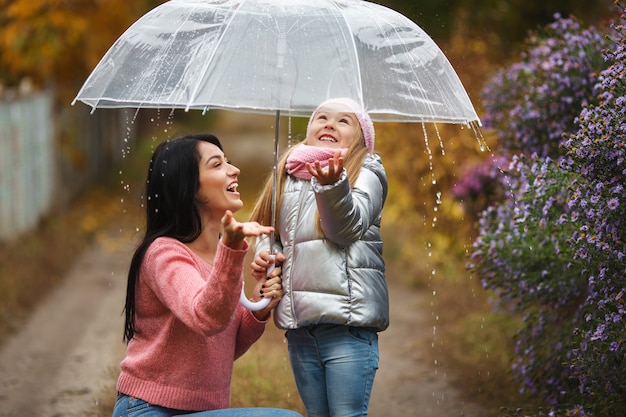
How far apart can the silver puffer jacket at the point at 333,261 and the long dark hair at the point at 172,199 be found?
1.37ft

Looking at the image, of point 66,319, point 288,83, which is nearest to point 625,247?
point 288,83

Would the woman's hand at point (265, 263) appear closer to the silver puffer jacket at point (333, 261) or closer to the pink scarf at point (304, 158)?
the silver puffer jacket at point (333, 261)

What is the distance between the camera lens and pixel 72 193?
1456 cm

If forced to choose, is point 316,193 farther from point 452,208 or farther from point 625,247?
point 452,208

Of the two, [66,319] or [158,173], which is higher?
[158,173]


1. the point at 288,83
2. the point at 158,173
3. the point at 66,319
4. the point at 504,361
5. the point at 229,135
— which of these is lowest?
the point at 229,135

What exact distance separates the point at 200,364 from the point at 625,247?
1.82 meters

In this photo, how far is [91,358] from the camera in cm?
712

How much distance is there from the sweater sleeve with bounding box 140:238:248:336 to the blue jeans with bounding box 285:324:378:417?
0.57 m

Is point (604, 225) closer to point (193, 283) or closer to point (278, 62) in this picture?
point (278, 62)

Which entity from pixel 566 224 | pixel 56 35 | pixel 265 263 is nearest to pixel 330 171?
pixel 265 263

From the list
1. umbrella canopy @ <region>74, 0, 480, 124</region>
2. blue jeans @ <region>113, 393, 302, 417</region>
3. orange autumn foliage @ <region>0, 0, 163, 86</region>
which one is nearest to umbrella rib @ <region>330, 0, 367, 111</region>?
umbrella canopy @ <region>74, 0, 480, 124</region>

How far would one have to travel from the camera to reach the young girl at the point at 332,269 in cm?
356

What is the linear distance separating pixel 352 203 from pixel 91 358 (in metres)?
4.27
